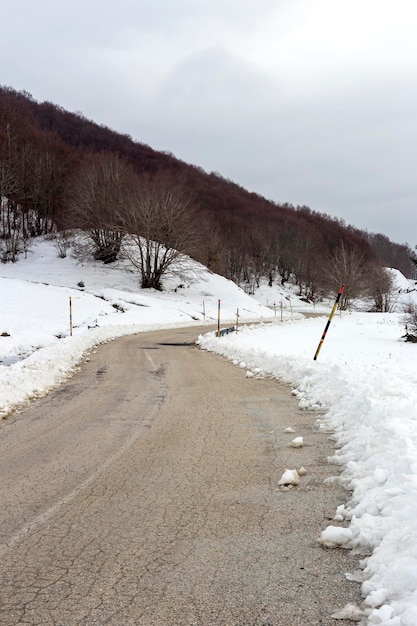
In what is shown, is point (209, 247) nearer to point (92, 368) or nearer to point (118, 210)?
point (118, 210)

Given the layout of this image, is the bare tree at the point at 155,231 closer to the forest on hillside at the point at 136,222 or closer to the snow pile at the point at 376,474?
the forest on hillside at the point at 136,222

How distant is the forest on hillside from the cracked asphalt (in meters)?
42.2

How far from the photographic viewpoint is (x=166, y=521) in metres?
3.74

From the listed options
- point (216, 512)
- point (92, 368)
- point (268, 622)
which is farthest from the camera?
point (92, 368)

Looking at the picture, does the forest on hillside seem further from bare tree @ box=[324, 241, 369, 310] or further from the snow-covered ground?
the snow-covered ground

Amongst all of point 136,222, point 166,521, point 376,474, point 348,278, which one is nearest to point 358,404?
Result: point 376,474

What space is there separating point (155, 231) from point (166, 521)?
49763mm

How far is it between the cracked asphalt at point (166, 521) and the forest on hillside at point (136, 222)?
138 ft

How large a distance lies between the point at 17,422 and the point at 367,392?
209 inches

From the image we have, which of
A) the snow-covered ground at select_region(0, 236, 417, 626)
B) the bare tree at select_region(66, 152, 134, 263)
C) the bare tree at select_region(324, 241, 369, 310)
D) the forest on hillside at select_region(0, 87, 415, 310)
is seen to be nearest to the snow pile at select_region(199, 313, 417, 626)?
the snow-covered ground at select_region(0, 236, 417, 626)

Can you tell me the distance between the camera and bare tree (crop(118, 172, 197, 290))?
170 feet

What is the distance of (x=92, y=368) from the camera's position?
43.4 feet

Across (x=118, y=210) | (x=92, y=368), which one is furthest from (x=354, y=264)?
(x=92, y=368)

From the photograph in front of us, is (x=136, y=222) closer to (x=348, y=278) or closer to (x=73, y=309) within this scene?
(x=73, y=309)
